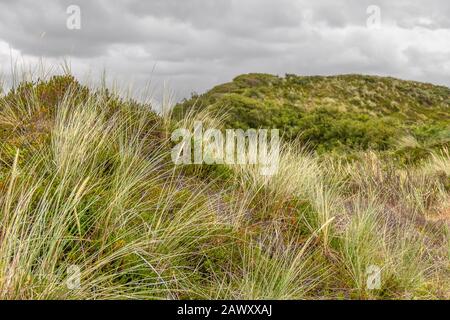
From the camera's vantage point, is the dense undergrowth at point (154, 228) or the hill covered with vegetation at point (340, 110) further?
the hill covered with vegetation at point (340, 110)

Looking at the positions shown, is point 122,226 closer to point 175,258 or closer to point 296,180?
point 175,258

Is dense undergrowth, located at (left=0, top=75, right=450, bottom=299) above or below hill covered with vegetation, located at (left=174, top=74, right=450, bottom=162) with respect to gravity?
below

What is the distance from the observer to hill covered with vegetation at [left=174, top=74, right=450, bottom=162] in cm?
1788

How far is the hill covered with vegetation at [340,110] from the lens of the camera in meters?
17.9

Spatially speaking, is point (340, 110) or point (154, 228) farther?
point (340, 110)

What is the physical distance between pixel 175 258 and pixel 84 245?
67 cm

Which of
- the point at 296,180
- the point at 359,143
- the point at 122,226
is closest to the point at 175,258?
the point at 122,226

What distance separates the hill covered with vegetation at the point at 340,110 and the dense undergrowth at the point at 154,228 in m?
1.78

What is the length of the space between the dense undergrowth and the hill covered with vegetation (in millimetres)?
1783

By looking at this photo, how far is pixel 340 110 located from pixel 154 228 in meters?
25.8

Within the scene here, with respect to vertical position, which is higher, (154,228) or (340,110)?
(340,110)

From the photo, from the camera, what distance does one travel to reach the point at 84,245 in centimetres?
339

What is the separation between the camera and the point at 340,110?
2831cm
